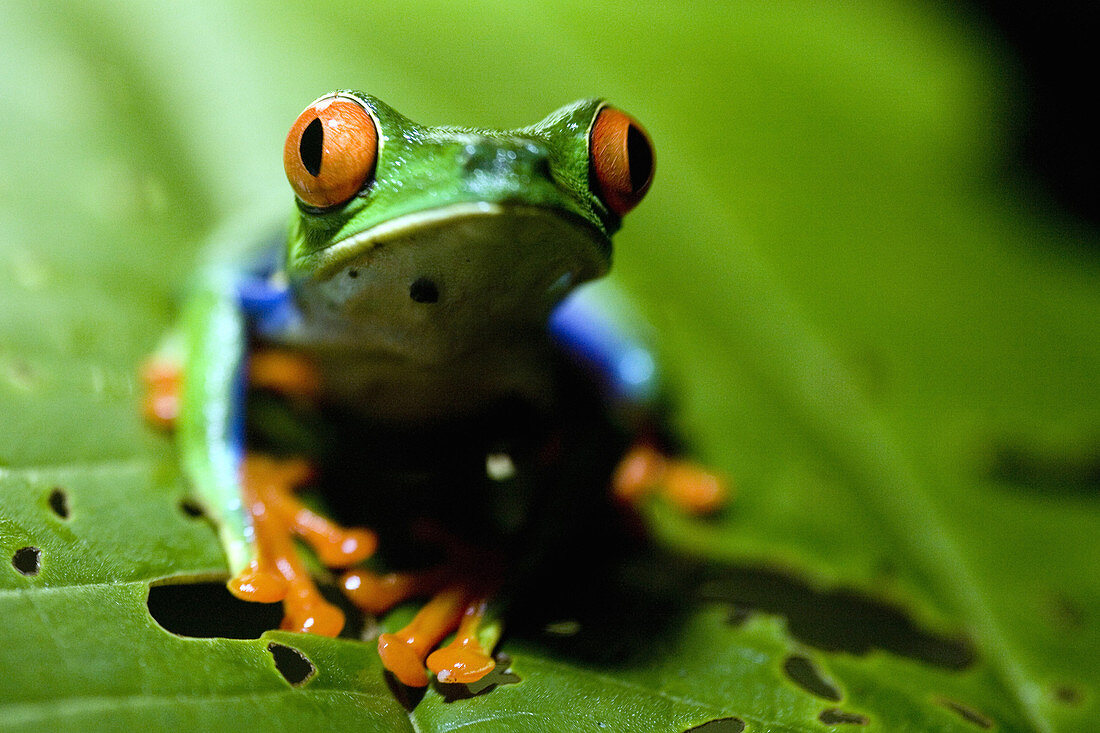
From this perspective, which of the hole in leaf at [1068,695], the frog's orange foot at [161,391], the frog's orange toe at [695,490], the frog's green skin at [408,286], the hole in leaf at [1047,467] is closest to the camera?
the frog's green skin at [408,286]

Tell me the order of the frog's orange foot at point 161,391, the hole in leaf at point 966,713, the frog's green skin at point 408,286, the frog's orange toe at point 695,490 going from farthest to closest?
the frog's orange toe at point 695,490 → the frog's orange foot at point 161,391 → the hole in leaf at point 966,713 → the frog's green skin at point 408,286

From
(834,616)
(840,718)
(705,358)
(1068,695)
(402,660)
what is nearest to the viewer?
(402,660)

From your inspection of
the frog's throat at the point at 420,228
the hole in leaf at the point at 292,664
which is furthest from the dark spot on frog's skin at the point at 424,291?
the hole in leaf at the point at 292,664

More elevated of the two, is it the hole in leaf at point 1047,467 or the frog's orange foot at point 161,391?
the hole in leaf at point 1047,467

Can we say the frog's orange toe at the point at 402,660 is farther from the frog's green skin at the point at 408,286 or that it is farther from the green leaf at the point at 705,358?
the frog's green skin at the point at 408,286

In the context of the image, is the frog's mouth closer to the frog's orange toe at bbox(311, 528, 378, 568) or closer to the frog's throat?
the frog's throat

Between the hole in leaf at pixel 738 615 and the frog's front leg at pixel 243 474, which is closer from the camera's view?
the frog's front leg at pixel 243 474

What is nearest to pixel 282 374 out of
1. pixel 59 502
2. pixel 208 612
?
pixel 59 502

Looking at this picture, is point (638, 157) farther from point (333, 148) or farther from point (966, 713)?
point (966, 713)
